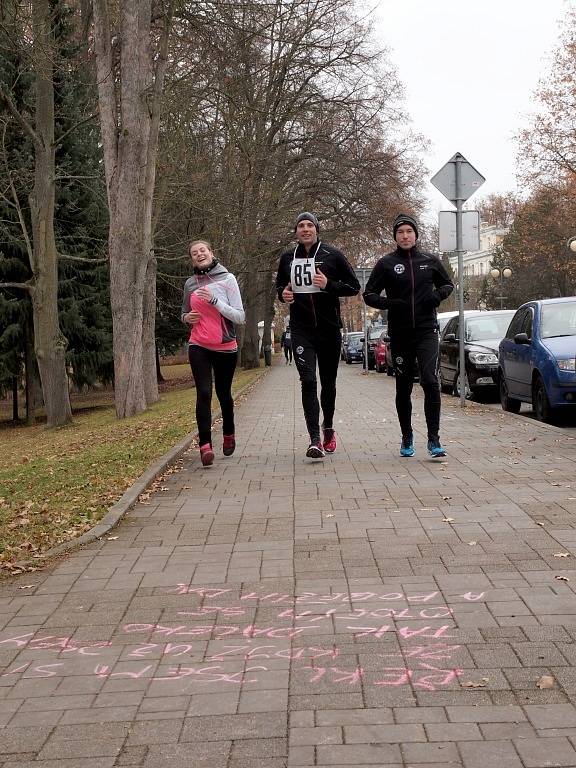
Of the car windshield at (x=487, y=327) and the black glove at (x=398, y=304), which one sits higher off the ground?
the black glove at (x=398, y=304)

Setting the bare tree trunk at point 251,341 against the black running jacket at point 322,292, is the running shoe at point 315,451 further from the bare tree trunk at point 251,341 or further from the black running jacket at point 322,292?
the bare tree trunk at point 251,341

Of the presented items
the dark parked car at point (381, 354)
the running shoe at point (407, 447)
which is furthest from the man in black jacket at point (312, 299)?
the dark parked car at point (381, 354)

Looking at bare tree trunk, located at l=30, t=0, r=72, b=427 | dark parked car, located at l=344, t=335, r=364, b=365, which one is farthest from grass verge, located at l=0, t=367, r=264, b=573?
dark parked car, located at l=344, t=335, r=364, b=365

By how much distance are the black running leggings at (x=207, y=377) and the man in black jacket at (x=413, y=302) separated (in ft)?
4.67

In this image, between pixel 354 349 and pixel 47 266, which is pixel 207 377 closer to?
pixel 47 266

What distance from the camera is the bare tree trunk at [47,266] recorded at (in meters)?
20.1

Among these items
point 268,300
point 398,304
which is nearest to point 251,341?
point 268,300

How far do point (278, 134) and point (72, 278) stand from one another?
10618mm

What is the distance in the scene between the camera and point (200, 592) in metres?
5.07

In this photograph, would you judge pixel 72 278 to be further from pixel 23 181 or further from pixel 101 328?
pixel 23 181

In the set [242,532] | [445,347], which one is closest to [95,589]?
[242,532]

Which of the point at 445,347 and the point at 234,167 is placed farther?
the point at 234,167

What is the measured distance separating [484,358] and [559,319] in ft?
13.1

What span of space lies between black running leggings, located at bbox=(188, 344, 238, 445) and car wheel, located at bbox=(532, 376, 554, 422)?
5.22 metres
